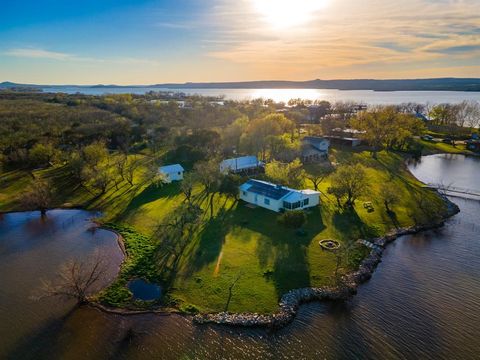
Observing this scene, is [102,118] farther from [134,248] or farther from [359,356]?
[359,356]

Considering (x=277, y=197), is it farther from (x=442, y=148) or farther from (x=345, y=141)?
(x=442, y=148)

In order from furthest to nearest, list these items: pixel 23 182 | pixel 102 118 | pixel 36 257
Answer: pixel 102 118 → pixel 23 182 → pixel 36 257

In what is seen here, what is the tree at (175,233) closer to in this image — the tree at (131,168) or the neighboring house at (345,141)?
the tree at (131,168)

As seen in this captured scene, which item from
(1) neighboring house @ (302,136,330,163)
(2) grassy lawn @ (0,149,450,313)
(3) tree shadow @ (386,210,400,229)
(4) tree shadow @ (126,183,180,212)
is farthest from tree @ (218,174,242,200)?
(1) neighboring house @ (302,136,330,163)

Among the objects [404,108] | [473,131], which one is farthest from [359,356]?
[404,108]

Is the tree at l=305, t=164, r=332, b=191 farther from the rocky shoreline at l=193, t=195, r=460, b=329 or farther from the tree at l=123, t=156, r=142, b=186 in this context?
the tree at l=123, t=156, r=142, b=186
